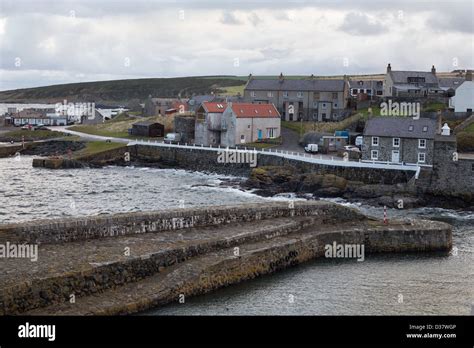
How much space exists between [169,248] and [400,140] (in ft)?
109

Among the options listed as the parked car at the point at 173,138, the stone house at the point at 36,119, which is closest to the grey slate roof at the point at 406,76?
the parked car at the point at 173,138

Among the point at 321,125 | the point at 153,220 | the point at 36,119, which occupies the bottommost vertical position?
the point at 153,220

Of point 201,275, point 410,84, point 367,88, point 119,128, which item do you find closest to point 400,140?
point 201,275

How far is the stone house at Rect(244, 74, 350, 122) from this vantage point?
91.0m

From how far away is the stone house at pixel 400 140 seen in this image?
55094mm

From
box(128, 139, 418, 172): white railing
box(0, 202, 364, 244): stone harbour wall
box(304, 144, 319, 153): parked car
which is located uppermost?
box(304, 144, 319, 153): parked car

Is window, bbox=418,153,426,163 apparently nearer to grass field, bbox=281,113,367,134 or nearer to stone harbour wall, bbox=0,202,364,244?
stone harbour wall, bbox=0,202,364,244

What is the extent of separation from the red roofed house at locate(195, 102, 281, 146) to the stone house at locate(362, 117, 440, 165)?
70.2 feet

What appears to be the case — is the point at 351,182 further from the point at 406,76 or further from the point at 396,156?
the point at 406,76

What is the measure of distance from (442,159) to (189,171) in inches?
1142

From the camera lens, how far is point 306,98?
92.2 m

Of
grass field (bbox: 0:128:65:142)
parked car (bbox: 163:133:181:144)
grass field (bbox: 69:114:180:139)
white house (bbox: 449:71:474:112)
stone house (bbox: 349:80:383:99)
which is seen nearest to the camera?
white house (bbox: 449:71:474:112)

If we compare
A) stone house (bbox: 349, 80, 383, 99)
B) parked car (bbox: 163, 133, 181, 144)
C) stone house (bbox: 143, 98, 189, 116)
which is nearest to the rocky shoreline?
parked car (bbox: 163, 133, 181, 144)
